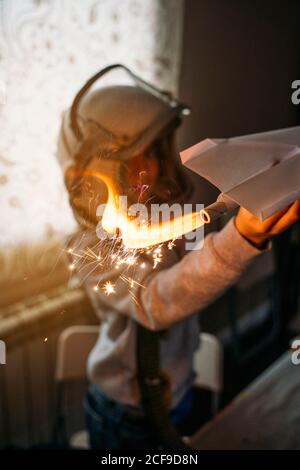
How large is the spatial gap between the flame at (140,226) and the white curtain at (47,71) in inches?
9.4

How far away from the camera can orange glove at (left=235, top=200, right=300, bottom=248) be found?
1.52 ft

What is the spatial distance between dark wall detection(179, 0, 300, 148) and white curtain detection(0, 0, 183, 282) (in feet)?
0.67

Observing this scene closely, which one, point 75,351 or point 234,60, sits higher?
point 234,60

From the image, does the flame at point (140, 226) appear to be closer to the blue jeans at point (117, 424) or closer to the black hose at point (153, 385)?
the black hose at point (153, 385)

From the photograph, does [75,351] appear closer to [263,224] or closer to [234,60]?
[263,224]

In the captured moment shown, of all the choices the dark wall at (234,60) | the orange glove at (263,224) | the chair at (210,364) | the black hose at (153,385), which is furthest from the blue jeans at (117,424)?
the dark wall at (234,60)

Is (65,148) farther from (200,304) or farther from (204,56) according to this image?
(204,56)

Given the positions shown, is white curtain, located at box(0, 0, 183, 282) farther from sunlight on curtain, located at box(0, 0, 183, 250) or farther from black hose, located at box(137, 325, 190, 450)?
black hose, located at box(137, 325, 190, 450)

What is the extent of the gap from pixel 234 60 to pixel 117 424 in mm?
1258

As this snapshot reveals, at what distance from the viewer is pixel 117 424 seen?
0.95 meters

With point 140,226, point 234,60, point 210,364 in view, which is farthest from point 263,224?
point 234,60

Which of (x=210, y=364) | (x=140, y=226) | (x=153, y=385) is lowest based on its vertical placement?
(x=210, y=364)

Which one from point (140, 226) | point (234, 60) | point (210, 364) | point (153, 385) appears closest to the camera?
point (140, 226)

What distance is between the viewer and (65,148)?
65cm
